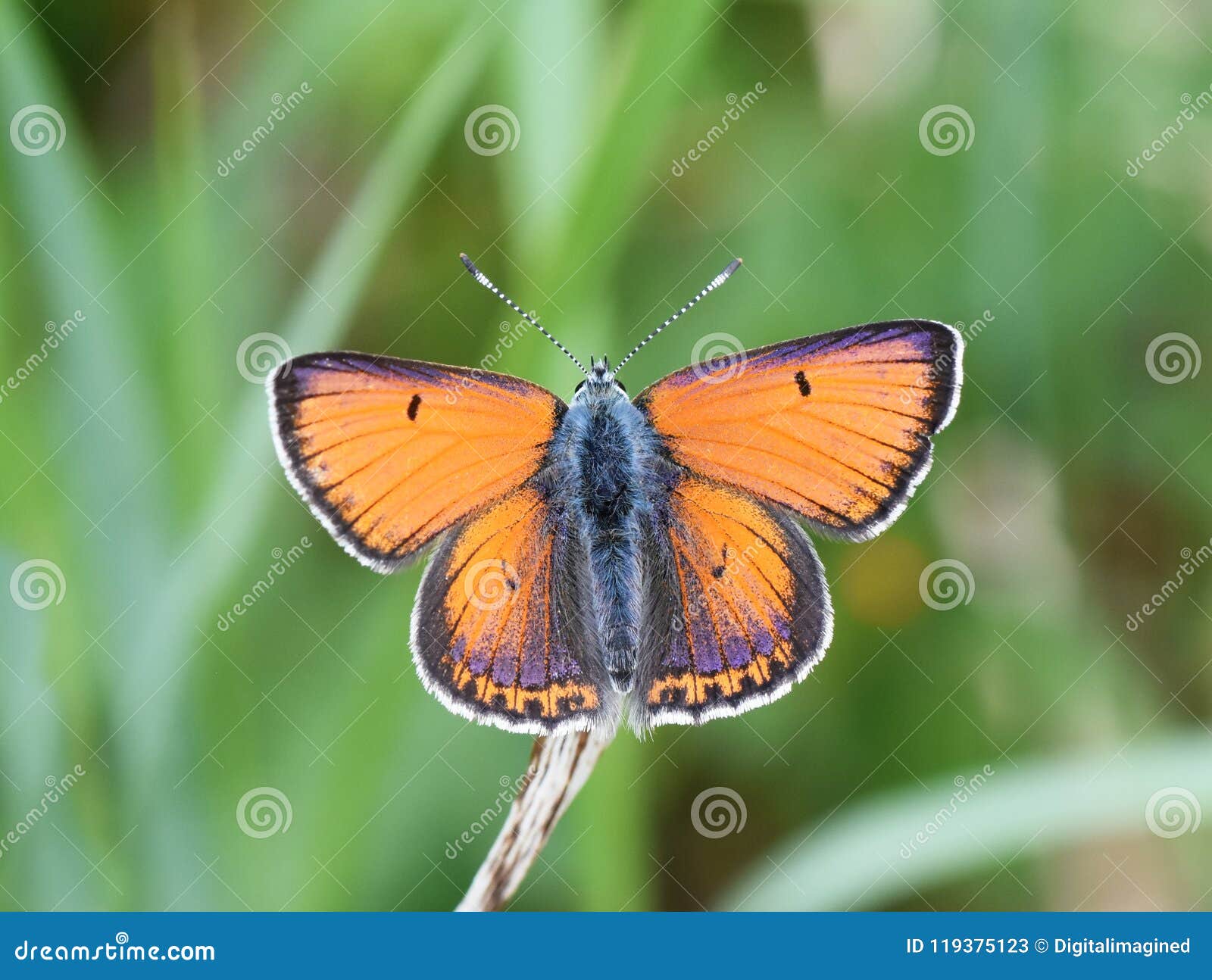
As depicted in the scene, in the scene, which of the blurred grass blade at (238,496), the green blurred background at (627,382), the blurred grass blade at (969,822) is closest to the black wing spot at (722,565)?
the green blurred background at (627,382)

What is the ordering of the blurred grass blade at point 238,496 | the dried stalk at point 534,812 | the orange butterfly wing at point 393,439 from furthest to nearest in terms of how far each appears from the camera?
the blurred grass blade at point 238,496
the orange butterfly wing at point 393,439
the dried stalk at point 534,812

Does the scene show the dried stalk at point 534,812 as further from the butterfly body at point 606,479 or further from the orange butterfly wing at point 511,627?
the butterfly body at point 606,479

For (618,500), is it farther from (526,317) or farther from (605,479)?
(526,317)

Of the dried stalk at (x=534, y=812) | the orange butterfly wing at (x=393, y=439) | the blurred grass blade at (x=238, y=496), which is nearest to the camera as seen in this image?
the dried stalk at (x=534, y=812)

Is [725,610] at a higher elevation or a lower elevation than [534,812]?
higher

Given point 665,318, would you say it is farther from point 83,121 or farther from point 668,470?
point 83,121

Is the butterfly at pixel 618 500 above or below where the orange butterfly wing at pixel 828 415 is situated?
below

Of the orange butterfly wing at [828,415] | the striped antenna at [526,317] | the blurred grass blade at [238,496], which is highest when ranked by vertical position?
the orange butterfly wing at [828,415]

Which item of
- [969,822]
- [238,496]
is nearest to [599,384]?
[238,496]

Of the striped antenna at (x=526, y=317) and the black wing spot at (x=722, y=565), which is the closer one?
the striped antenna at (x=526, y=317)
